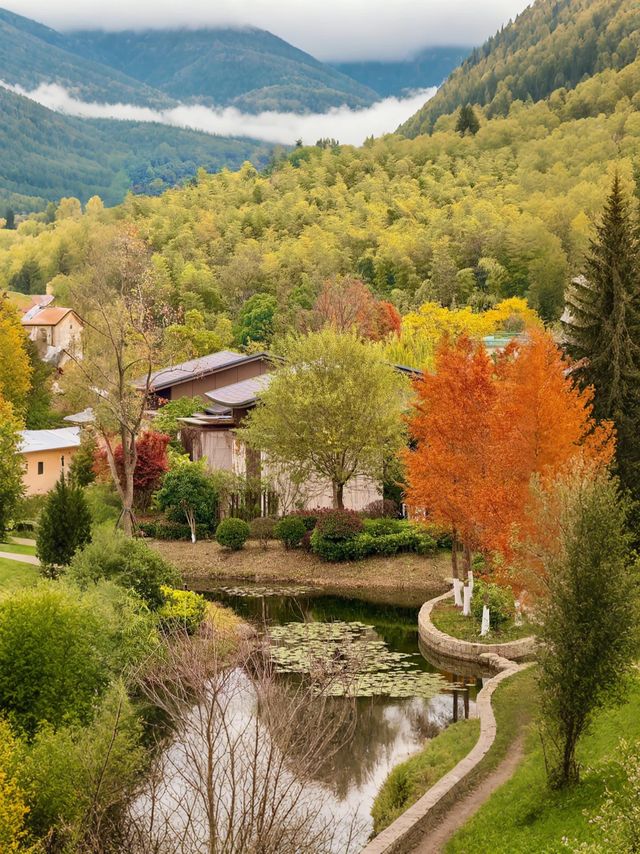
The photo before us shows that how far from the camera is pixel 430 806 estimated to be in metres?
16.7

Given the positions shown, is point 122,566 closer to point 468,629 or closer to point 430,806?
point 468,629

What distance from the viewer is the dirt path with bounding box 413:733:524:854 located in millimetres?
15977

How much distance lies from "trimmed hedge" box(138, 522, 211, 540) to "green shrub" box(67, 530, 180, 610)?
13457 millimetres

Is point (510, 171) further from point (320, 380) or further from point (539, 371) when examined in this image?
point (539, 371)

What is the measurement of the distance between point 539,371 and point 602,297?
16.2ft

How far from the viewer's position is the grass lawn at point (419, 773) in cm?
1808

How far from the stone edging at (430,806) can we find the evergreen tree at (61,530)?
15.5 meters

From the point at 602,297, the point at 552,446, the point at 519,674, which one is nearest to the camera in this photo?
the point at 519,674

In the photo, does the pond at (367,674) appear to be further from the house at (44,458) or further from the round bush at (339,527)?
the house at (44,458)

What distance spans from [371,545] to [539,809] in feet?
73.9

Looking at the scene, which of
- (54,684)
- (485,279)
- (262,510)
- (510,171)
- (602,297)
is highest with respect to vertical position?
(510,171)

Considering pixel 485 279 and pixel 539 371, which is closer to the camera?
pixel 539 371

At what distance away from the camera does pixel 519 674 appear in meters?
24.6

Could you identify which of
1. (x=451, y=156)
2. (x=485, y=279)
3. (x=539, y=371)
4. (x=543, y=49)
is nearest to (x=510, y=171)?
(x=451, y=156)
